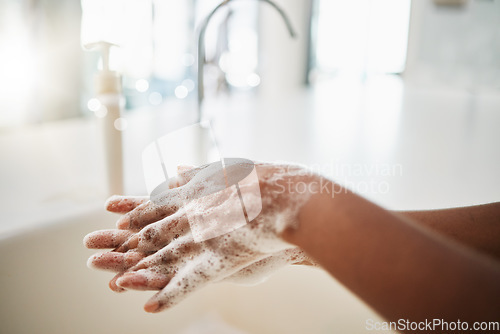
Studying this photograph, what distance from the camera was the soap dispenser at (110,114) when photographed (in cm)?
60

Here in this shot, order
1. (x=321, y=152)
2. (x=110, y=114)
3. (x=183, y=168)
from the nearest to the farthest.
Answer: (x=183, y=168) < (x=110, y=114) < (x=321, y=152)

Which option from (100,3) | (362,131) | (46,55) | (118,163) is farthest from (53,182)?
(46,55)

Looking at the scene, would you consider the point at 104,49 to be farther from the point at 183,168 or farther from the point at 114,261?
the point at 114,261

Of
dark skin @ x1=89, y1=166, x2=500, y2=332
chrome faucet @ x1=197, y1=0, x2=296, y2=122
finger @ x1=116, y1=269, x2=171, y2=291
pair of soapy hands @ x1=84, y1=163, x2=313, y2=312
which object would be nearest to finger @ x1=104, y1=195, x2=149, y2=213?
pair of soapy hands @ x1=84, y1=163, x2=313, y2=312

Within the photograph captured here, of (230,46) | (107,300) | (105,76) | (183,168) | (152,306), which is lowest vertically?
(107,300)

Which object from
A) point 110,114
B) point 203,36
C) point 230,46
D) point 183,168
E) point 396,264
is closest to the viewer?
point 396,264

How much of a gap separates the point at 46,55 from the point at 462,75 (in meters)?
2.34

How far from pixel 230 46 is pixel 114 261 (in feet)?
11.5

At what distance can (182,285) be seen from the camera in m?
0.40

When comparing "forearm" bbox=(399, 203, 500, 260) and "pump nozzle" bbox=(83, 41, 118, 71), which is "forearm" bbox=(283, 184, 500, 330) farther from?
"pump nozzle" bbox=(83, 41, 118, 71)

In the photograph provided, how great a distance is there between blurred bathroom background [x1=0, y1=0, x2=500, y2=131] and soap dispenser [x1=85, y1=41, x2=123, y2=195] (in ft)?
0.12

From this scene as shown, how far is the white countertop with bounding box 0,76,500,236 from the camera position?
0.72m

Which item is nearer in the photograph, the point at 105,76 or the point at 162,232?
the point at 162,232

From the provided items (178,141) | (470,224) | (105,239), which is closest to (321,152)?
(178,141)
